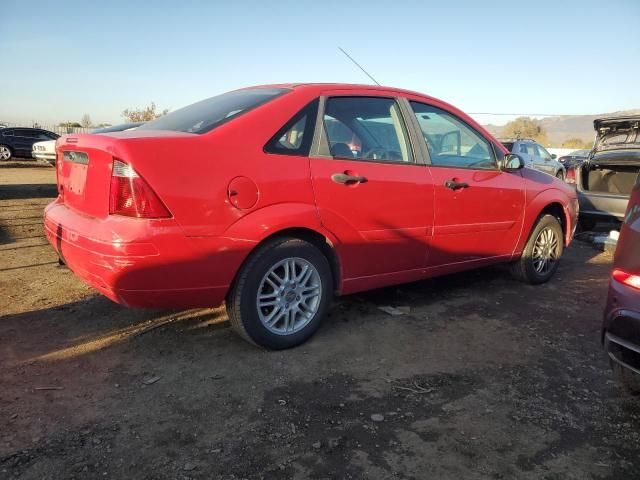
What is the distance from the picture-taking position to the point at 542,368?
3.22 m

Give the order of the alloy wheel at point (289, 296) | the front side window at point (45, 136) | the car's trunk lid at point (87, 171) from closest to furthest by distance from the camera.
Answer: the car's trunk lid at point (87, 171) → the alloy wheel at point (289, 296) → the front side window at point (45, 136)

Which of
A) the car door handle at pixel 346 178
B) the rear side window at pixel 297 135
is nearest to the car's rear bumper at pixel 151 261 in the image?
the rear side window at pixel 297 135

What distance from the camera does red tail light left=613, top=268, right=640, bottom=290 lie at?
7.82 feet

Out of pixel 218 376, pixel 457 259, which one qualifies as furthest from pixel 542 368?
pixel 218 376

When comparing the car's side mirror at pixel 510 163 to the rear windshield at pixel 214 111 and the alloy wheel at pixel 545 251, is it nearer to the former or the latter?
the alloy wheel at pixel 545 251

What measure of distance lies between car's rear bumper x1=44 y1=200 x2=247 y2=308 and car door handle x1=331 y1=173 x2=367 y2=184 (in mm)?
833

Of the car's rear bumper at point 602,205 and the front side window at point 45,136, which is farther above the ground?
the front side window at point 45,136

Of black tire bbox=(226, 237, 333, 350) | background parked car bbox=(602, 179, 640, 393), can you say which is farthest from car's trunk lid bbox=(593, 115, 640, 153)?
black tire bbox=(226, 237, 333, 350)

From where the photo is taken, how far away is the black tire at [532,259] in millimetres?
4992

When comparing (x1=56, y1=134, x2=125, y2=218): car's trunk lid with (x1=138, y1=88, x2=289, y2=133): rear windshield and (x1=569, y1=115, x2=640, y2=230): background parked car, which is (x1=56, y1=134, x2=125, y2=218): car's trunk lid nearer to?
(x1=138, y1=88, x2=289, y2=133): rear windshield

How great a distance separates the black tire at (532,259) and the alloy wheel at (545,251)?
14mm

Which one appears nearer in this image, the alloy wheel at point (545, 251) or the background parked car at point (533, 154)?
the alloy wheel at point (545, 251)

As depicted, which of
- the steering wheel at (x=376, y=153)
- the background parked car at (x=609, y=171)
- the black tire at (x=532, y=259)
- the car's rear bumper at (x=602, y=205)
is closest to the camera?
the steering wheel at (x=376, y=153)

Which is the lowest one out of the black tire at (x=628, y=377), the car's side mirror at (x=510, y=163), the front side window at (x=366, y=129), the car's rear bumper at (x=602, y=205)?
the black tire at (x=628, y=377)
